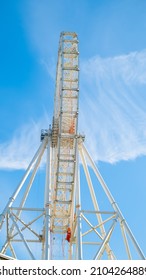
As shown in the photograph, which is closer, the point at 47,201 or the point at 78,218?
the point at 78,218

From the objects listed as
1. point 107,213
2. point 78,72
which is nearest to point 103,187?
point 107,213

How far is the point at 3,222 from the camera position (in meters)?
37.9

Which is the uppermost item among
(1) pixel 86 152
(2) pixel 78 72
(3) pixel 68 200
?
(2) pixel 78 72

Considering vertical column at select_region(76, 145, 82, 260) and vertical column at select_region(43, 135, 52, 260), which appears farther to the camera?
vertical column at select_region(76, 145, 82, 260)

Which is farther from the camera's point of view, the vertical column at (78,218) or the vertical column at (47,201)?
the vertical column at (78,218)

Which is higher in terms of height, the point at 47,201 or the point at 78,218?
the point at 47,201
